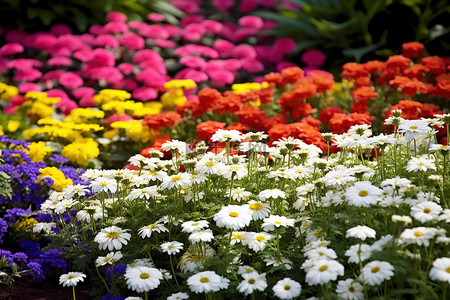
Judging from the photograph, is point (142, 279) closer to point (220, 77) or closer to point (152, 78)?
point (152, 78)

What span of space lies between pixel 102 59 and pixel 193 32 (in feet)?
4.35

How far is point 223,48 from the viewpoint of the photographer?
216 inches

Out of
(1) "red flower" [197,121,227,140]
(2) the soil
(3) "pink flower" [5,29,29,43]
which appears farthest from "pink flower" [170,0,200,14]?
(2) the soil

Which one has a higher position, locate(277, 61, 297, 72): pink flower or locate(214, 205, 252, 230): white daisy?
locate(277, 61, 297, 72): pink flower

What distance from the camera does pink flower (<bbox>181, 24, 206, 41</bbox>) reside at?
5641 mm

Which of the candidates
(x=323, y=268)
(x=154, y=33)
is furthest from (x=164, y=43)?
(x=323, y=268)

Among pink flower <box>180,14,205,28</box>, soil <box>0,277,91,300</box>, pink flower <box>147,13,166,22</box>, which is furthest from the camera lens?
pink flower <box>180,14,205,28</box>

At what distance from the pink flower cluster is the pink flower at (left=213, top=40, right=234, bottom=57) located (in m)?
0.01

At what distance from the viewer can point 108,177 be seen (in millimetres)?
2449

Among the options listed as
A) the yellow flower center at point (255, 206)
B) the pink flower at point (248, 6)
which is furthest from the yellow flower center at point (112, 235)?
the pink flower at point (248, 6)

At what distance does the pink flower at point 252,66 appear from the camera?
5.38m

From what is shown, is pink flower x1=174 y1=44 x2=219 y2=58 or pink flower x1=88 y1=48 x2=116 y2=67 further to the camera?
pink flower x1=174 y1=44 x2=219 y2=58

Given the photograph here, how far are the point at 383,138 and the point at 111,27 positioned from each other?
3621 millimetres

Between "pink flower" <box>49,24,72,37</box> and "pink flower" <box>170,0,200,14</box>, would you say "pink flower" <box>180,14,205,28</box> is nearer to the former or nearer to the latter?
"pink flower" <box>170,0,200,14</box>
